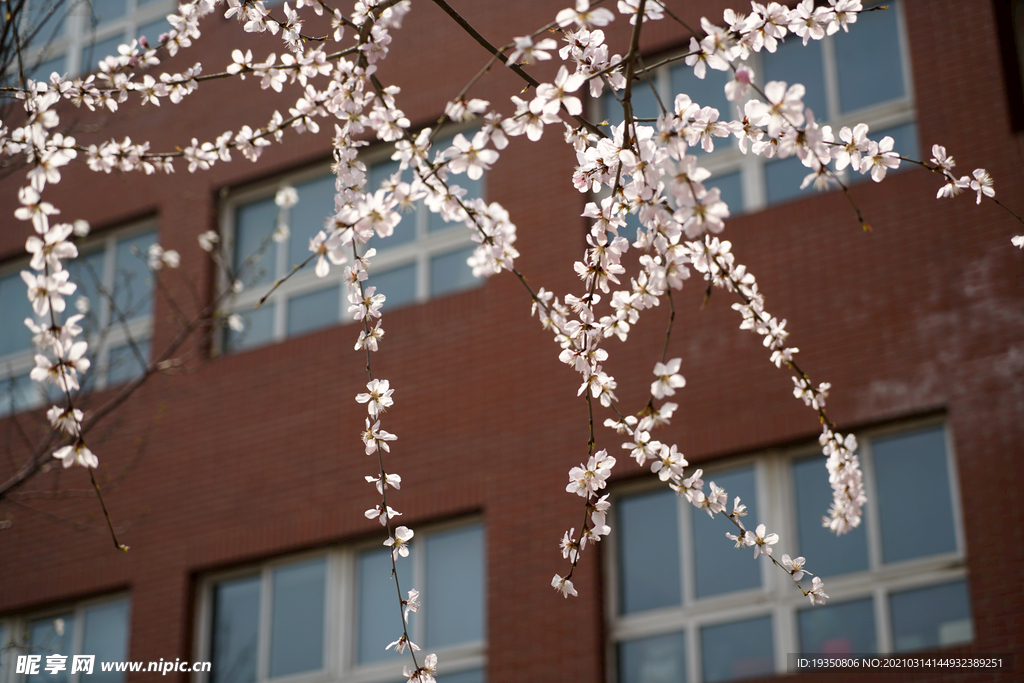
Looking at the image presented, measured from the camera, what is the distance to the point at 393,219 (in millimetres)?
3322

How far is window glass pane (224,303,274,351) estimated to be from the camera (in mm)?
10398

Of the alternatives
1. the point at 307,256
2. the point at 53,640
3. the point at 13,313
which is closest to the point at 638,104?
the point at 307,256

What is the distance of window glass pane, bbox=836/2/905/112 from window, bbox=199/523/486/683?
166 inches

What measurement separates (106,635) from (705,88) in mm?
6532

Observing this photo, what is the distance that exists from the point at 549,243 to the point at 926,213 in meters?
2.73

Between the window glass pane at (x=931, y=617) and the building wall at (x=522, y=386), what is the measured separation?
0.70 ft

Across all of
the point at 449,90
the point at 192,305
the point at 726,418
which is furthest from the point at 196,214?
the point at 726,418

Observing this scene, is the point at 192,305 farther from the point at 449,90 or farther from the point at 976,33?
the point at 976,33

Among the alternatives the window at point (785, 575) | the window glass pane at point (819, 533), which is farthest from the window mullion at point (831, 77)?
the window glass pane at point (819, 533)

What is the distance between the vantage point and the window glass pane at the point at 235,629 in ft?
30.1

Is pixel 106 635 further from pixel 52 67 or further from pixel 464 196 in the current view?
pixel 52 67

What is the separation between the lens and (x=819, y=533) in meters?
7.58

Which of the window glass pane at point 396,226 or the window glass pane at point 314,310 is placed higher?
the window glass pane at point 396,226

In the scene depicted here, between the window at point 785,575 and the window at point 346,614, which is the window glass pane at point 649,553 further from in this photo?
the window at point 346,614
